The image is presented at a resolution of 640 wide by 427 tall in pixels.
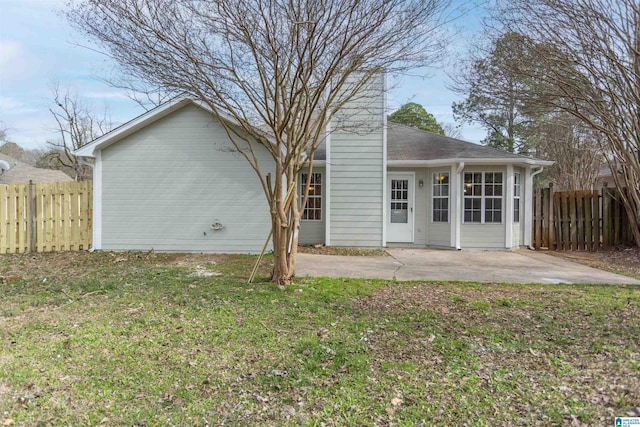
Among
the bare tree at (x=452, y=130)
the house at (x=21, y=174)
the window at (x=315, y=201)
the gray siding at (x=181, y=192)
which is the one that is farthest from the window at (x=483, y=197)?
the house at (x=21, y=174)

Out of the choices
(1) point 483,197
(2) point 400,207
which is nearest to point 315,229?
(2) point 400,207

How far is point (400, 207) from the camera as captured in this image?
1089cm

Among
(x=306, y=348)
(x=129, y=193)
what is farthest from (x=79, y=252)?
(x=306, y=348)

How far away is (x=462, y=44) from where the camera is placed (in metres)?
7.80

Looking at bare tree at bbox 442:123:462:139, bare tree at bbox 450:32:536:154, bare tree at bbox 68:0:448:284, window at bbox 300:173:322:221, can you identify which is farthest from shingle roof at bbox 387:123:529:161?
bare tree at bbox 442:123:462:139

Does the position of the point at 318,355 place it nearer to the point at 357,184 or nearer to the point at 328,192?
the point at 328,192

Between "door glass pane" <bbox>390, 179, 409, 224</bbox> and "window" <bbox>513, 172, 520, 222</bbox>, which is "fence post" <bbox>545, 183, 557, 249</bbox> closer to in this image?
"window" <bbox>513, 172, 520, 222</bbox>

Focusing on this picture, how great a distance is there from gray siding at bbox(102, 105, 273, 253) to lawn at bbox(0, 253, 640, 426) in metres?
3.69

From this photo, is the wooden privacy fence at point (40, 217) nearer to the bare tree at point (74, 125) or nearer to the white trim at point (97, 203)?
the white trim at point (97, 203)

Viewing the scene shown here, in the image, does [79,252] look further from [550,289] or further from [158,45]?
[550,289]

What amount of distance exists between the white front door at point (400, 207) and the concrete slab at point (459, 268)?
1166 mm

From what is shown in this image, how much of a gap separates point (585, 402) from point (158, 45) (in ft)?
23.2

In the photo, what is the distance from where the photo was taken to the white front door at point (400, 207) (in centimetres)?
1082

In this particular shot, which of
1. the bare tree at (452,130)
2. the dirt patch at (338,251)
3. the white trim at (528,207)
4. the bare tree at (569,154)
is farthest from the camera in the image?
the bare tree at (452,130)
